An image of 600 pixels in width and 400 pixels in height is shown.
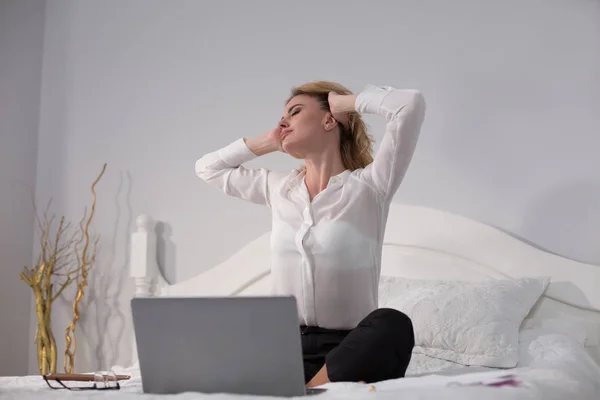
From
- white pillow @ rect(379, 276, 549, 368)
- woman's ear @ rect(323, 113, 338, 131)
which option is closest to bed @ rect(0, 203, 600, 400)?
white pillow @ rect(379, 276, 549, 368)

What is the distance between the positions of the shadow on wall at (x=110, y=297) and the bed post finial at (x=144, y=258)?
0.19 meters

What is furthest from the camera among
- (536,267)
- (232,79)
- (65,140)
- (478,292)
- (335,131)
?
(65,140)

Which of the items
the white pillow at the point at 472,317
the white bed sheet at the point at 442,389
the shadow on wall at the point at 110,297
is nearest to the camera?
the white bed sheet at the point at 442,389

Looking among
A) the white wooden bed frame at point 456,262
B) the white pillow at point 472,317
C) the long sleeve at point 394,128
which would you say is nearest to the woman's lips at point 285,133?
the long sleeve at point 394,128

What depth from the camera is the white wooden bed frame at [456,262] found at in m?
2.16

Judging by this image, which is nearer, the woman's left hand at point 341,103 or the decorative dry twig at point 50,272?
the woman's left hand at point 341,103

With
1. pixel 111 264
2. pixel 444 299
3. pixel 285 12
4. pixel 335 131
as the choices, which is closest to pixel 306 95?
pixel 335 131

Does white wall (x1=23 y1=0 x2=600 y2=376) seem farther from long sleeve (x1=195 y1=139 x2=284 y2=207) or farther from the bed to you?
long sleeve (x1=195 y1=139 x2=284 y2=207)

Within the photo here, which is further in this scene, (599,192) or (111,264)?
(111,264)

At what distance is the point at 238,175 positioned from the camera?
6.67 ft

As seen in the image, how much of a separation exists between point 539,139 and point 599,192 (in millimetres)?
257

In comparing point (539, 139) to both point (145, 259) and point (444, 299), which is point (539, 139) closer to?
point (444, 299)

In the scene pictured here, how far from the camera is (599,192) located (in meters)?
2.25

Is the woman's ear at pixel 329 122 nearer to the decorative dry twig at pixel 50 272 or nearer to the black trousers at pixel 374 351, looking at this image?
the black trousers at pixel 374 351
